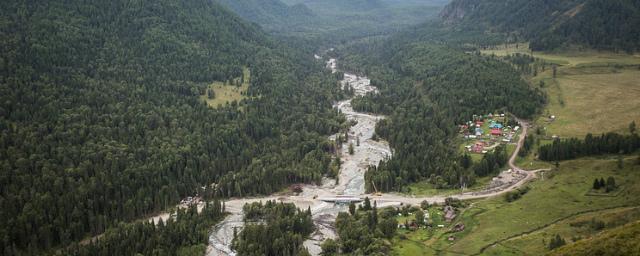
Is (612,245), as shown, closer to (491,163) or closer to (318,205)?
(491,163)

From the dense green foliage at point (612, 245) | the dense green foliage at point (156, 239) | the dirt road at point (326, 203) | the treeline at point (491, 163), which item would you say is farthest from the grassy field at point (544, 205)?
the dense green foliage at point (156, 239)

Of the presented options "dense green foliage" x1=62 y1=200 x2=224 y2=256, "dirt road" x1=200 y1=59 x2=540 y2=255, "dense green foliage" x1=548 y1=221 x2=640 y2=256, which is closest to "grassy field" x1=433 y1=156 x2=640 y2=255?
"dirt road" x1=200 y1=59 x2=540 y2=255

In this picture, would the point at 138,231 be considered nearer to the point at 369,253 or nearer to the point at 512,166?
the point at 369,253

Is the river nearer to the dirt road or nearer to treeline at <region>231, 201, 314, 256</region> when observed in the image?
the dirt road

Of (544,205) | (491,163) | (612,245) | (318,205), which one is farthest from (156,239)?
(491,163)

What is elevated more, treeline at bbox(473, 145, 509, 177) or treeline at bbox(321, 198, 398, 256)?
treeline at bbox(473, 145, 509, 177)

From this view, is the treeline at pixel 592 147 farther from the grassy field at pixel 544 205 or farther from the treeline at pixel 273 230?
the treeline at pixel 273 230
